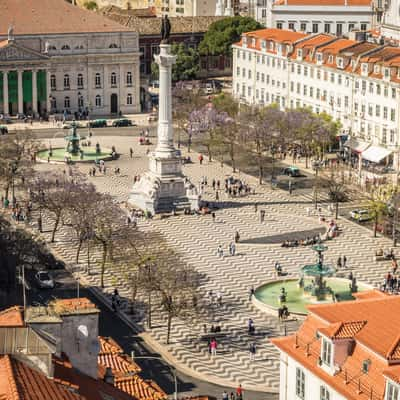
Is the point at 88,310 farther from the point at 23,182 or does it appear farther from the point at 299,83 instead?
the point at 299,83

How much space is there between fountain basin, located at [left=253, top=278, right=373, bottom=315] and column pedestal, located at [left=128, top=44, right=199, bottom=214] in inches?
846

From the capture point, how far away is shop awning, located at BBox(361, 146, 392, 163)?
114319mm

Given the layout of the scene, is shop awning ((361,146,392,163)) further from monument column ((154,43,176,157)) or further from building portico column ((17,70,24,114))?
building portico column ((17,70,24,114))

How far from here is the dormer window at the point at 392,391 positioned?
40781 mm

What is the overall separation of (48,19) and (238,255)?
237 feet

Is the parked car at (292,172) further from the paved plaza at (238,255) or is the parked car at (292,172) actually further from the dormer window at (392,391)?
the dormer window at (392,391)

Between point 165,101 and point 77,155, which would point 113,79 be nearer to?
point 77,155

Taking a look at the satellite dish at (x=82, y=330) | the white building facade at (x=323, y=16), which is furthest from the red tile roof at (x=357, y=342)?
the white building facade at (x=323, y=16)

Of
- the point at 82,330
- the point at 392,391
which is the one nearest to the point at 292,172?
the point at 392,391

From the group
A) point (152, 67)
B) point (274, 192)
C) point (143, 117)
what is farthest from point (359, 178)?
point (152, 67)

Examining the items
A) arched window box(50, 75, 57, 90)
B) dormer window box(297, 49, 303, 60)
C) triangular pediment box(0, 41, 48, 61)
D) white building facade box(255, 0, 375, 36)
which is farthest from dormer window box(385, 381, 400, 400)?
white building facade box(255, 0, 375, 36)

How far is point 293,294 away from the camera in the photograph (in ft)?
249

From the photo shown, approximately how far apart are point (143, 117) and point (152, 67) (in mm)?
21987

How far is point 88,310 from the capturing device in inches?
1462
